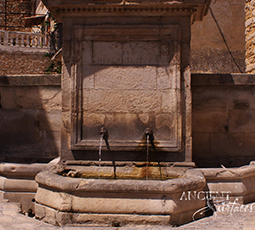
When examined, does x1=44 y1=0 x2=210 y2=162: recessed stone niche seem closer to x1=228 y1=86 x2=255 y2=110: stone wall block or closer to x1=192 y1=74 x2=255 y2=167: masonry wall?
x1=192 y1=74 x2=255 y2=167: masonry wall

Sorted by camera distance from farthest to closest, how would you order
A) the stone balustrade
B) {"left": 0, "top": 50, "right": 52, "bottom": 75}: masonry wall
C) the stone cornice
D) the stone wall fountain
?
{"left": 0, "top": 50, "right": 52, "bottom": 75}: masonry wall
the stone balustrade
the stone wall fountain
the stone cornice

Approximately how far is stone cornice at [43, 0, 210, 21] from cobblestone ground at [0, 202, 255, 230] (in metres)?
2.60

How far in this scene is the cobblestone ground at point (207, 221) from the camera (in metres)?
2.55

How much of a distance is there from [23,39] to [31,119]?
1130cm

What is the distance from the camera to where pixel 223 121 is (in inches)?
170

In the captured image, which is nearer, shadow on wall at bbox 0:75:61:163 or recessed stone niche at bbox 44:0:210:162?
recessed stone niche at bbox 44:0:210:162

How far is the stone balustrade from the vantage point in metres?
13.7

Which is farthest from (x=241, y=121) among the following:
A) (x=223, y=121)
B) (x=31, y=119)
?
(x=31, y=119)

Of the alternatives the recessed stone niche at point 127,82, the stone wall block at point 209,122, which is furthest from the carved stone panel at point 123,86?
the stone wall block at point 209,122

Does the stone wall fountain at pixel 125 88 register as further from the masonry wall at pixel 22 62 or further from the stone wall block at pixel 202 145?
the masonry wall at pixel 22 62

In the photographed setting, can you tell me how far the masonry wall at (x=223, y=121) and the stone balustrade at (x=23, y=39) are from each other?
40.5 ft

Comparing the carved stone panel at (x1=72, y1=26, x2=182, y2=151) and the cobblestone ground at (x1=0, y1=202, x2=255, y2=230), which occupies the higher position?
the carved stone panel at (x1=72, y1=26, x2=182, y2=151)

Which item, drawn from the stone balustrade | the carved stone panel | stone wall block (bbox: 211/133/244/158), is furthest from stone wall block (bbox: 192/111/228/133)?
the stone balustrade

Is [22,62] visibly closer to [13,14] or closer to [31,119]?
[13,14]
